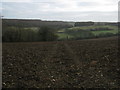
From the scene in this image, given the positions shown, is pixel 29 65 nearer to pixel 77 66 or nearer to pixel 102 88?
pixel 77 66

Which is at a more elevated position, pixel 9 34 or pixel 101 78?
pixel 9 34

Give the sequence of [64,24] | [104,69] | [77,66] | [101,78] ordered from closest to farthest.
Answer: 1. [101,78]
2. [104,69]
3. [77,66]
4. [64,24]

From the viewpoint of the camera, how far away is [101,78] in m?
5.40

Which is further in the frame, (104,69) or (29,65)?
(29,65)

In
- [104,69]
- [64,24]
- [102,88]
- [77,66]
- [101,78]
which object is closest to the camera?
[102,88]

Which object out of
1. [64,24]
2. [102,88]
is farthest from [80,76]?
[64,24]

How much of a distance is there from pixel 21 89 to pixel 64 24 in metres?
9.72

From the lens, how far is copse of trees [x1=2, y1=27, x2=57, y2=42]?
74.9 feet

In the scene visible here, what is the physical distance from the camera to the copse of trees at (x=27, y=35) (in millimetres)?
22836

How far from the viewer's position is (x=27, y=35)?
943 inches

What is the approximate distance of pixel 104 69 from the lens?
631 centimetres

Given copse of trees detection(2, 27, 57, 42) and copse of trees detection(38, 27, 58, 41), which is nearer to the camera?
copse of trees detection(2, 27, 57, 42)

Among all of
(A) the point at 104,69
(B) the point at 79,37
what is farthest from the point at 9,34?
(A) the point at 104,69

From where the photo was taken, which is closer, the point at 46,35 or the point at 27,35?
the point at 27,35
